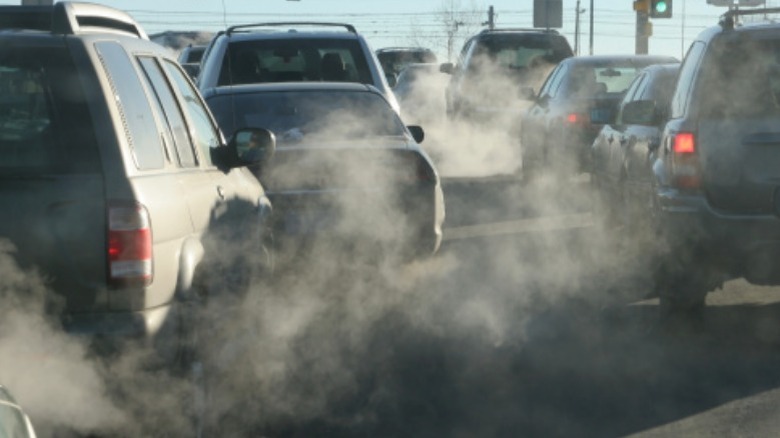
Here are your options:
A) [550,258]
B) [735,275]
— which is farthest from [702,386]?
[550,258]

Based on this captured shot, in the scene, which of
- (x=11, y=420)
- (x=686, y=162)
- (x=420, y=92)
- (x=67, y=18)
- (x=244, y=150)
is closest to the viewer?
(x=11, y=420)

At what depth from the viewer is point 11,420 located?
383 centimetres

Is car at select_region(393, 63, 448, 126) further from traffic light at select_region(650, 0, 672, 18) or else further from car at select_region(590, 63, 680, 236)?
car at select_region(590, 63, 680, 236)

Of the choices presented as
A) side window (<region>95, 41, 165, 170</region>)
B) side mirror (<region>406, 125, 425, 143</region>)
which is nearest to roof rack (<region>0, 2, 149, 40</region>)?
side window (<region>95, 41, 165, 170</region>)

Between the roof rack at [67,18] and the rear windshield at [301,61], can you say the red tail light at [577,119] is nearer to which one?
the rear windshield at [301,61]

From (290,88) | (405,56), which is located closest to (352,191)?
(290,88)

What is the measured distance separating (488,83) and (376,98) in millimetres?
14690

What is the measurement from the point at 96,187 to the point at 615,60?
14757 mm

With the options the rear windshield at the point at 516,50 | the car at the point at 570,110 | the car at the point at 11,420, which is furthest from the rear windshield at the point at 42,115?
the rear windshield at the point at 516,50

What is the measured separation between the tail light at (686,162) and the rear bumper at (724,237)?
2.8 inches

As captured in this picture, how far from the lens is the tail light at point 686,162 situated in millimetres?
9164

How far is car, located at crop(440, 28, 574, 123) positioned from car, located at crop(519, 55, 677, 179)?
539 cm

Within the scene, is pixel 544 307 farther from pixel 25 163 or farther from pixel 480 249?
pixel 25 163

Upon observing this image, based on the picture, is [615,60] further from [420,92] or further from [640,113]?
[420,92]
